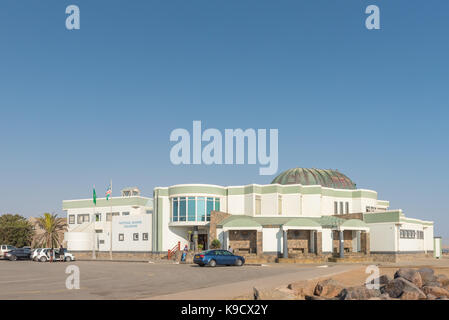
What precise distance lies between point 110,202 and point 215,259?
36452 mm

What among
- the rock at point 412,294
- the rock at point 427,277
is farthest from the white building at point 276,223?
the rock at point 412,294

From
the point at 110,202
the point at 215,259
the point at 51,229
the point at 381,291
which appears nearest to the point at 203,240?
the point at 110,202

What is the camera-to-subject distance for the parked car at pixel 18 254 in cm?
5125

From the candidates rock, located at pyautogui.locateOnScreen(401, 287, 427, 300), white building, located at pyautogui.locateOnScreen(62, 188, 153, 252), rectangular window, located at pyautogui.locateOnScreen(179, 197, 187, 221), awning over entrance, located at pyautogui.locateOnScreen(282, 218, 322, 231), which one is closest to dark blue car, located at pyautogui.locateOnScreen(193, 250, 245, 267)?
awning over entrance, located at pyautogui.locateOnScreen(282, 218, 322, 231)

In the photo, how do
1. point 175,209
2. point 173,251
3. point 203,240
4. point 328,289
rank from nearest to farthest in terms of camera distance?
1. point 328,289
2. point 173,251
3. point 175,209
4. point 203,240

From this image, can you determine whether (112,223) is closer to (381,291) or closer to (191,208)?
(191,208)

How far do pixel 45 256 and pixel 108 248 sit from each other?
14926 mm

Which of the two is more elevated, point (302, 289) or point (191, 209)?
point (191, 209)

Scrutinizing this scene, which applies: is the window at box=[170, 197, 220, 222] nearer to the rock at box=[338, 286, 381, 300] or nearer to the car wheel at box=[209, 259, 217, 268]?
the car wheel at box=[209, 259, 217, 268]

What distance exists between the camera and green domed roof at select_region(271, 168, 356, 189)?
6259cm

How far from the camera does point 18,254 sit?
51625 mm

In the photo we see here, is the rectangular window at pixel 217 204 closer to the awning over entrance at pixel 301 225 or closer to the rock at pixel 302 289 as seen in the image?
the awning over entrance at pixel 301 225
